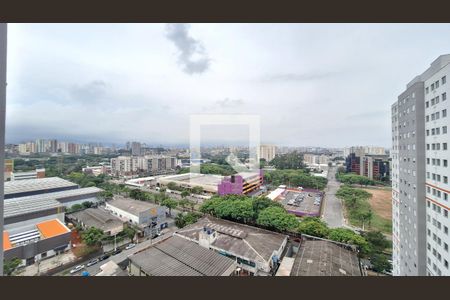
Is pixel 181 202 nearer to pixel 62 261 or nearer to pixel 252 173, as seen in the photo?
pixel 62 261

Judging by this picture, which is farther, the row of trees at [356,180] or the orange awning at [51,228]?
the row of trees at [356,180]

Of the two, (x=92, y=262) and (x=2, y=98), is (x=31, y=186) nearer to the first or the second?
(x=92, y=262)

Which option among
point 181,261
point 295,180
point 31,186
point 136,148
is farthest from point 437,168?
point 136,148

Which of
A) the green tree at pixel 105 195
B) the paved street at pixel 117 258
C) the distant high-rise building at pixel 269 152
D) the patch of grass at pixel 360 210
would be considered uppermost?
the distant high-rise building at pixel 269 152

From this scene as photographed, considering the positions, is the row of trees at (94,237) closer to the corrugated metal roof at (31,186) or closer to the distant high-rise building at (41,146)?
the corrugated metal roof at (31,186)

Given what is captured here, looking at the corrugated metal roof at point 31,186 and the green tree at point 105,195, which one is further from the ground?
the corrugated metal roof at point 31,186

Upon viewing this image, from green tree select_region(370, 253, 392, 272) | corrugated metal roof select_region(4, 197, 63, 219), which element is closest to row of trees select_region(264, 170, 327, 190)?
green tree select_region(370, 253, 392, 272)

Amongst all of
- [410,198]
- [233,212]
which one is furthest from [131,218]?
[410,198]

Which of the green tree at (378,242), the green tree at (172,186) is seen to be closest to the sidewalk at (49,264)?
the green tree at (172,186)
